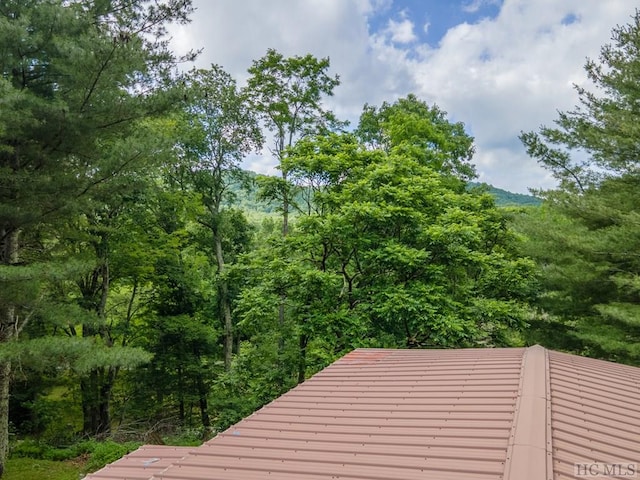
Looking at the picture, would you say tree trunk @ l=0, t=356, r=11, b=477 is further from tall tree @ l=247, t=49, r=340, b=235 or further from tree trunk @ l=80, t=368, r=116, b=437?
tall tree @ l=247, t=49, r=340, b=235

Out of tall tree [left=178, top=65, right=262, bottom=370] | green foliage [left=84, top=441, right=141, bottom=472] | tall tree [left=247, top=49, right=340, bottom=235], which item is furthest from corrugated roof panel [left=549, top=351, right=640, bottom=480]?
tall tree [left=178, top=65, right=262, bottom=370]

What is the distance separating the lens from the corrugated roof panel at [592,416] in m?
2.60

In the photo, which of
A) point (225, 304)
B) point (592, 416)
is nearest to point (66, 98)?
point (592, 416)

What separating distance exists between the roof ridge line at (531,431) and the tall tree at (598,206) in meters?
4.99

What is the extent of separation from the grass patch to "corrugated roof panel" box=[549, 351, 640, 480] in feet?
29.0

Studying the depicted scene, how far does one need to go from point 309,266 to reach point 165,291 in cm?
754

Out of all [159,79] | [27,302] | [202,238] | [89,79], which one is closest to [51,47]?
[89,79]

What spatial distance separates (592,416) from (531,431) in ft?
3.19

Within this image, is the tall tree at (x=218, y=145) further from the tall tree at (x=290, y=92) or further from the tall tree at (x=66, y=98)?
the tall tree at (x=66, y=98)

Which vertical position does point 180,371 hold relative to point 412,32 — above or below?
below

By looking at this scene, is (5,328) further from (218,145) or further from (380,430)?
(218,145)

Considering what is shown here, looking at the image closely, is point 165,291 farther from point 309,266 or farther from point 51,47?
point 51,47

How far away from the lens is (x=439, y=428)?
3195 millimetres

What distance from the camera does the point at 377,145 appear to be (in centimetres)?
1667
